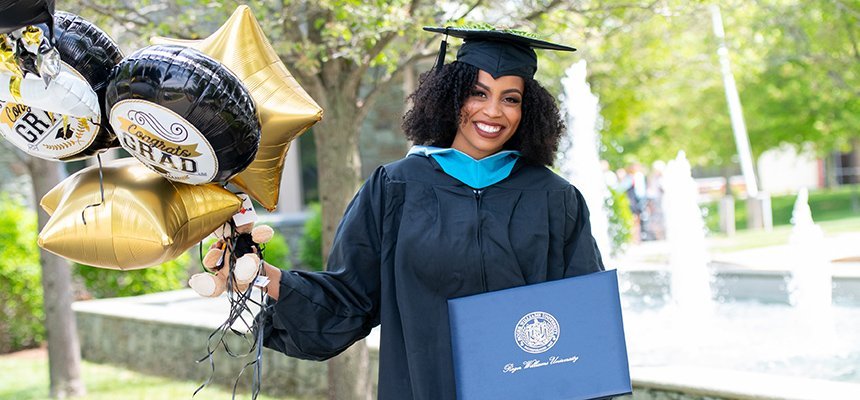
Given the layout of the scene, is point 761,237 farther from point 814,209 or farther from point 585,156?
point 814,209

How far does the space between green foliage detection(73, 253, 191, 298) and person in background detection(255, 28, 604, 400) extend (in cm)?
674

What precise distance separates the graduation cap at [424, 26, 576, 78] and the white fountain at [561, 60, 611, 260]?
6.80 meters

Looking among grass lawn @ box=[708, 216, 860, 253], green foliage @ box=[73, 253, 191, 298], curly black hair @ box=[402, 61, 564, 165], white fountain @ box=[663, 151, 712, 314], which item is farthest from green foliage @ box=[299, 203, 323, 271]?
curly black hair @ box=[402, 61, 564, 165]

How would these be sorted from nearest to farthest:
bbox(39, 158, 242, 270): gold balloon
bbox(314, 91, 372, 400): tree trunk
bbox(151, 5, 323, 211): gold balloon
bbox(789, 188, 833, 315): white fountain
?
bbox(39, 158, 242, 270): gold balloon, bbox(151, 5, 323, 211): gold balloon, bbox(314, 91, 372, 400): tree trunk, bbox(789, 188, 833, 315): white fountain

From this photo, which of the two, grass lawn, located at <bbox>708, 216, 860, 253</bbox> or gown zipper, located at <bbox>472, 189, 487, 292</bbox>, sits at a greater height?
gown zipper, located at <bbox>472, 189, 487, 292</bbox>

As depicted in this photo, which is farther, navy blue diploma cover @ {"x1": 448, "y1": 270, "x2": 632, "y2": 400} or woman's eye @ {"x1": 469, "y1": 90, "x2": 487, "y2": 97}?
woman's eye @ {"x1": 469, "y1": 90, "x2": 487, "y2": 97}

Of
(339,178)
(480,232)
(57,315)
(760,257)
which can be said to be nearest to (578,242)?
(480,232)

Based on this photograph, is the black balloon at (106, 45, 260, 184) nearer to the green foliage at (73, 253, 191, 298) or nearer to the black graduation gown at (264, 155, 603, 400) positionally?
the black graduation gown at (264, 155, 603, 400)

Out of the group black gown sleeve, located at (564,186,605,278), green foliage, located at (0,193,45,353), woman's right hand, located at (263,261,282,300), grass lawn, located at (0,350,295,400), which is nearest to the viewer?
woman's right hand, located at (263,261,282,300)

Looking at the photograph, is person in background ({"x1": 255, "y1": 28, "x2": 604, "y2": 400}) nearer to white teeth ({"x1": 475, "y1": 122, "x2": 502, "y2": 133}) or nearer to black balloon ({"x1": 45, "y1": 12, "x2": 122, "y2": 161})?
white teeth ({"x1": 475, "y1": 122, "x2": 502, "y2": 133})

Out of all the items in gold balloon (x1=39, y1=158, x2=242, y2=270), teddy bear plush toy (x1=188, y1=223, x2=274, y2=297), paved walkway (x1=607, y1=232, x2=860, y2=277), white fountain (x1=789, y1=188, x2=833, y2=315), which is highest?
gold balloon (x1=39, y1=158, x2=242, y2=270)

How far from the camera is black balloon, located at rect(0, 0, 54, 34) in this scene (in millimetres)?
1715

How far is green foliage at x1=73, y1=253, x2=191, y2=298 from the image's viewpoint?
890 centimetres

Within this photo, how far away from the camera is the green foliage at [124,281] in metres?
8.90
